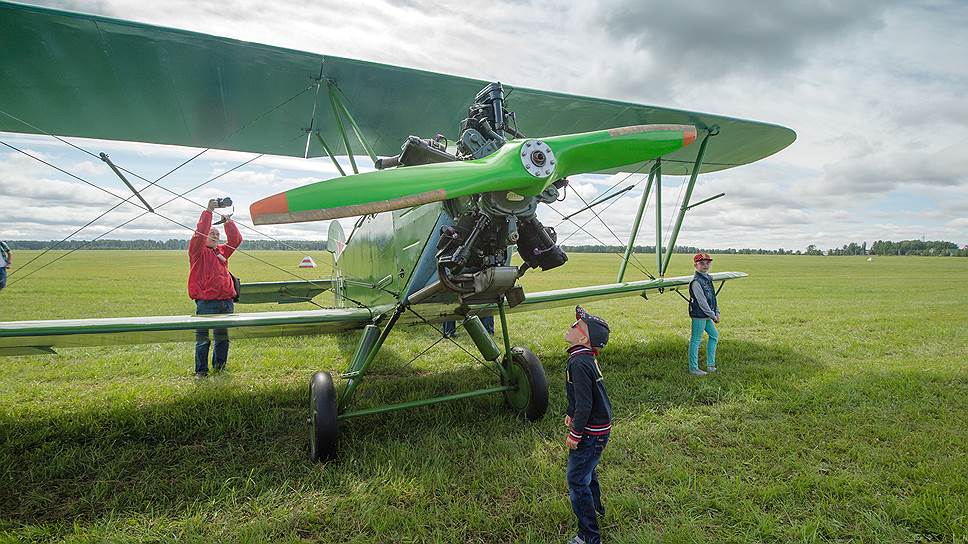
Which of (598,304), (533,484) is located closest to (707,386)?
(533,484)

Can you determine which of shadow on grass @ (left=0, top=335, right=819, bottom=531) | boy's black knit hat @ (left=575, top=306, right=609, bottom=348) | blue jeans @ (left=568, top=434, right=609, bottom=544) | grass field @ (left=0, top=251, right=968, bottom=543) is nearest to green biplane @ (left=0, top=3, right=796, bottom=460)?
shadow on grass @ (left=0, top=335, right=819, bottom=531)

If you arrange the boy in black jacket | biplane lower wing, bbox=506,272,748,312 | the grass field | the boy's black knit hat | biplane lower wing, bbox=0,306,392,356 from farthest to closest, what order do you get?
biplane lower wing, bbox=506,272,748,312 < biplane lower wing, bbox=0,306,392,356 < the grass field < the boy's black knit hat < the boy in black jacket

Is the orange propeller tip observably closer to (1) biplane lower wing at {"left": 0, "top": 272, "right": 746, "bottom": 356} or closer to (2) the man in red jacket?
(1) biplane lower wing at {"left": 0, "top": 272, "right": 746, "bottom": 356}

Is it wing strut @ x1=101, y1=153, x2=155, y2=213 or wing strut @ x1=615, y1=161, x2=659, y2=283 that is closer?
wing strut @ x1=101, y1=153, x2=155, y2=213

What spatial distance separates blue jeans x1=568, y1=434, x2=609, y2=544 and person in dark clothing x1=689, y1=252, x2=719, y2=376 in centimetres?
357

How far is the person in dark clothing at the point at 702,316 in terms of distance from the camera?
5.59 meters

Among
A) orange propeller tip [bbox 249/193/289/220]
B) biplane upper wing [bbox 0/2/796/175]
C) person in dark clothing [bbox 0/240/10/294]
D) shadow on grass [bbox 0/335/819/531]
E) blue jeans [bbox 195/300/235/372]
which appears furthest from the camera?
blue jeans [bbox 195/300/235/372]

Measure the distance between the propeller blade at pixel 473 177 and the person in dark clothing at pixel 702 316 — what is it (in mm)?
2978

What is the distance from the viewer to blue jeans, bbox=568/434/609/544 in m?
2.42

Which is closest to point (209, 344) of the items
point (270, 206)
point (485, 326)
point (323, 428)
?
point (323, 428)

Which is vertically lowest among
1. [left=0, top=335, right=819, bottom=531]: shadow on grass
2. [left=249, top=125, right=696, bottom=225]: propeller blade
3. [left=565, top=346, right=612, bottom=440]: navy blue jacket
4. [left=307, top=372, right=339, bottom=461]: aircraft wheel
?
[left=0, top=335, right=819, bottom=531]: shadow on grass

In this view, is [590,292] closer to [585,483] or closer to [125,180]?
[585,483]

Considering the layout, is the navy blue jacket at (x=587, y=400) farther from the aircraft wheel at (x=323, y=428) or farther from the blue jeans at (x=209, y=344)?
the blue jeans at (x=209, y=344)

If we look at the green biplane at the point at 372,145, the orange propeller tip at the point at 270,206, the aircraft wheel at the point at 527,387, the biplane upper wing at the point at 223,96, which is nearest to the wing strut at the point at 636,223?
the green biplane at the point at 372,145
